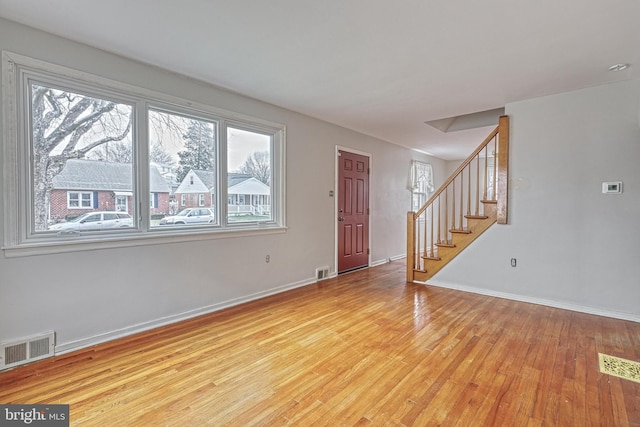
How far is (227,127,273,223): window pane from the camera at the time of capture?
11.9 feet

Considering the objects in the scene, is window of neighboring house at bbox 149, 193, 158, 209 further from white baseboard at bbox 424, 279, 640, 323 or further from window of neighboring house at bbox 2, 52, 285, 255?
white baseboard at bbox 424, 279, 640, 323

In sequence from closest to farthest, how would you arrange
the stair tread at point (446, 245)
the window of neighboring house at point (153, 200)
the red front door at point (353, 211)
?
the window of neighboring house at point (153, 200) → the stair tread at point (446, 245) → the red front door at point (353, 211)

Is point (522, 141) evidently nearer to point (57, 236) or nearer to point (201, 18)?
point (201, 18)

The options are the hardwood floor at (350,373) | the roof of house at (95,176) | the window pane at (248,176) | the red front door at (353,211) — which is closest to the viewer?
the hardwood floor at (350,373)

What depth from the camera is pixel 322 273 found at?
4.74 m

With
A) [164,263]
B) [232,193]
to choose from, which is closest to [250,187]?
[232,193]

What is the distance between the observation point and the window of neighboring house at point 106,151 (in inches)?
87.7

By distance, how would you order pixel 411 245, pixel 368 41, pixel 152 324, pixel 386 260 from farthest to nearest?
1. pixel 386 260
2. pixel 411 245
3. pixel 152 324
4. pixel 368 41

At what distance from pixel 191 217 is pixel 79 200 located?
0.98 metres

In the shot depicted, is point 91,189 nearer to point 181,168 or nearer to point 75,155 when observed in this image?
point 75,155

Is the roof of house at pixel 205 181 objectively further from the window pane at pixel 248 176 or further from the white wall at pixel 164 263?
the white wall at pixel 164 263

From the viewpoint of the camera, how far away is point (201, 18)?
2.11m

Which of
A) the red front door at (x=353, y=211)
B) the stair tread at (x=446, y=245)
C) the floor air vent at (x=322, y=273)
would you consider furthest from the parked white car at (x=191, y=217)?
the stair tread at (x=446, y=245)

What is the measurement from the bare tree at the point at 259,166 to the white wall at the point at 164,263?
0.31m
